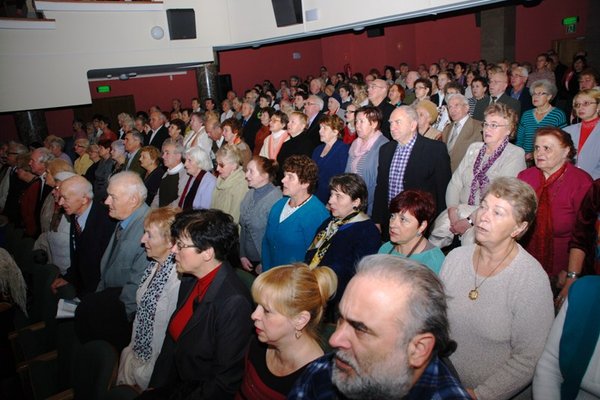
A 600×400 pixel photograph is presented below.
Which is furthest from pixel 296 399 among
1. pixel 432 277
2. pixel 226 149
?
pixel 226 149

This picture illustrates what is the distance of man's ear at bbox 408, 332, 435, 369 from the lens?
4.04 ft

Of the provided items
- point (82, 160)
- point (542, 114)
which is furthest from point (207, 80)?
point (542, 114)

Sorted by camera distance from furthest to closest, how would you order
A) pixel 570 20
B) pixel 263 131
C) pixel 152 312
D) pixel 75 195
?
pixel 570 20 < pixel 263 131 < pixel 75 195 < pixel 152 312

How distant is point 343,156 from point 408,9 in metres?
3.18

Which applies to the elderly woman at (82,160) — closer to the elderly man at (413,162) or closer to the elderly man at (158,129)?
the elderly man at (158,129)

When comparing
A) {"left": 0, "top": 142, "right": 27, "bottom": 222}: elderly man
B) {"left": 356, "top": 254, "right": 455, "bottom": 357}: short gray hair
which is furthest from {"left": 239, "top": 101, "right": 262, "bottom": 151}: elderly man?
{"left": 356, "top": 254, "right": 455, "bottom": 357}: short gray hair

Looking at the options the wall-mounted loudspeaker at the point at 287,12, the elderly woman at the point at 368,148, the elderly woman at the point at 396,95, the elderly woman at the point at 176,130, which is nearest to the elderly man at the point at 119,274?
the elderly woman at the point at 368,148

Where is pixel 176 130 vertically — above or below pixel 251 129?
above

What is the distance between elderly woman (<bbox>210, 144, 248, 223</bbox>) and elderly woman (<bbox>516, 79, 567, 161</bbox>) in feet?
8.73

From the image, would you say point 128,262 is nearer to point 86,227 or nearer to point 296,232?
point 86,227

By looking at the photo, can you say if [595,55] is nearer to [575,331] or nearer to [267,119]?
[267,119]

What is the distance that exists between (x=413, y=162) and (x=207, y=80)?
26.8ft

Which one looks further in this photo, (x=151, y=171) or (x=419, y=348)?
(x=151, y=171)

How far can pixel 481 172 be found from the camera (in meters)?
3.00
